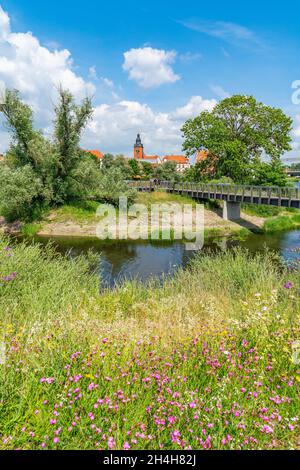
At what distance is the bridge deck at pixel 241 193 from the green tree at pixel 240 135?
21.2 feet

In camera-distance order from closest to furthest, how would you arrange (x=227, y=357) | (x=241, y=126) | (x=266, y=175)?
(x=227, y=357) → (x=266, y=175) → (x=241, y=126)

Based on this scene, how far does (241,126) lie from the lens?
42.2 metres

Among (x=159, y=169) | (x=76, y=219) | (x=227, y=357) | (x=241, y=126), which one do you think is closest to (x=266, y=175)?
(x=241, y=126)

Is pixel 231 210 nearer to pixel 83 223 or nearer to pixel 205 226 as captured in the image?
pixel 205 226

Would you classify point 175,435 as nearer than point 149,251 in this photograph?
Yes

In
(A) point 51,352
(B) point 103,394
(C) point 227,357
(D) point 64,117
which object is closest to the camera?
(B) point 103,394

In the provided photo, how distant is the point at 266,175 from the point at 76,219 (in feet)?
83.5

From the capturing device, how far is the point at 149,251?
21.4 metres

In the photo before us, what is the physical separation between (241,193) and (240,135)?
16.2m

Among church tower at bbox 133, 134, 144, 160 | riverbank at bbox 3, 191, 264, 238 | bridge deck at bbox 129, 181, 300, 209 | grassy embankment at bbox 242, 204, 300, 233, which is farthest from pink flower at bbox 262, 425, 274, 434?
church tower at bbox 133, 134, 144, 160

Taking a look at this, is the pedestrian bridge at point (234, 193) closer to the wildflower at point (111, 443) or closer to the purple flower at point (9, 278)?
the purple flower at point (9, 278)

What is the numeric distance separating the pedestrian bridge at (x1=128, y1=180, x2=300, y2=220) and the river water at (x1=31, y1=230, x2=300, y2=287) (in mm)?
3529

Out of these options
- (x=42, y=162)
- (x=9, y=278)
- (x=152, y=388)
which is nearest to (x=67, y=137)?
(x=42, y=162)
